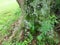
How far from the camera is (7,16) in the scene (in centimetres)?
802

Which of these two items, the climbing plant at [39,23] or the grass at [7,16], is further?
the grass at [7,16]

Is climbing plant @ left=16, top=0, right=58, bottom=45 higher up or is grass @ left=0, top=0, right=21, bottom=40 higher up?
climbing plant @ left=16, top=0, right=58, bottom=45

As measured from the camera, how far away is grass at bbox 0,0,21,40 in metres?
6.61

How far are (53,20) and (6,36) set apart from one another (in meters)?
1.65

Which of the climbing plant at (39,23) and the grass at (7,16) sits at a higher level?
the climbing plant at (39,23)

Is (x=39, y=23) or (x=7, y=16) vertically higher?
(x=39, y=23)

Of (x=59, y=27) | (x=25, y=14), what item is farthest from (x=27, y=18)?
(x=59, y=27)

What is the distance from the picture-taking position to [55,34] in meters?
5.40

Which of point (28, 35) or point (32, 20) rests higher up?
point (32, 20)

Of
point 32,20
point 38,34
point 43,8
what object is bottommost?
point 38,34

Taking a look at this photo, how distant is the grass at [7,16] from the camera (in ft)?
21.7

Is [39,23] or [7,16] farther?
[7,16]

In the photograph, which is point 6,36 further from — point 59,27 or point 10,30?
point 59,27

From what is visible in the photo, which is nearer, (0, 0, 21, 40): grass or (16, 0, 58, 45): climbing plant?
(16, 0, 58, 45): climbing plant
